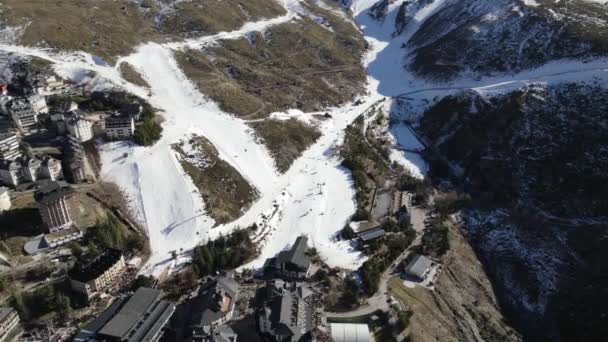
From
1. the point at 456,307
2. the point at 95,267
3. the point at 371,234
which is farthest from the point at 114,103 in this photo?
the point at 456,307

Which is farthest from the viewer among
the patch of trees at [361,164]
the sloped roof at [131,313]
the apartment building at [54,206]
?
the patch of trees at [361,164]

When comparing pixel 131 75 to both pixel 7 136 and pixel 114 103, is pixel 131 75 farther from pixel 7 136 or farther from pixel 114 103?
pixel 7 136

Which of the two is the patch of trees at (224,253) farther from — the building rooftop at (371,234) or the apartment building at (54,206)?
the apartment building at (54,206)

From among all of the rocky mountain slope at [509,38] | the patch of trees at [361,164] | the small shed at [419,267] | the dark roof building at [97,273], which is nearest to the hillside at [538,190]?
the small shed at [419,267]

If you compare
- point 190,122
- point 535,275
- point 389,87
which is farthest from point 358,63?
point 535,275

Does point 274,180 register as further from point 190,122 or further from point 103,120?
point 103,120
